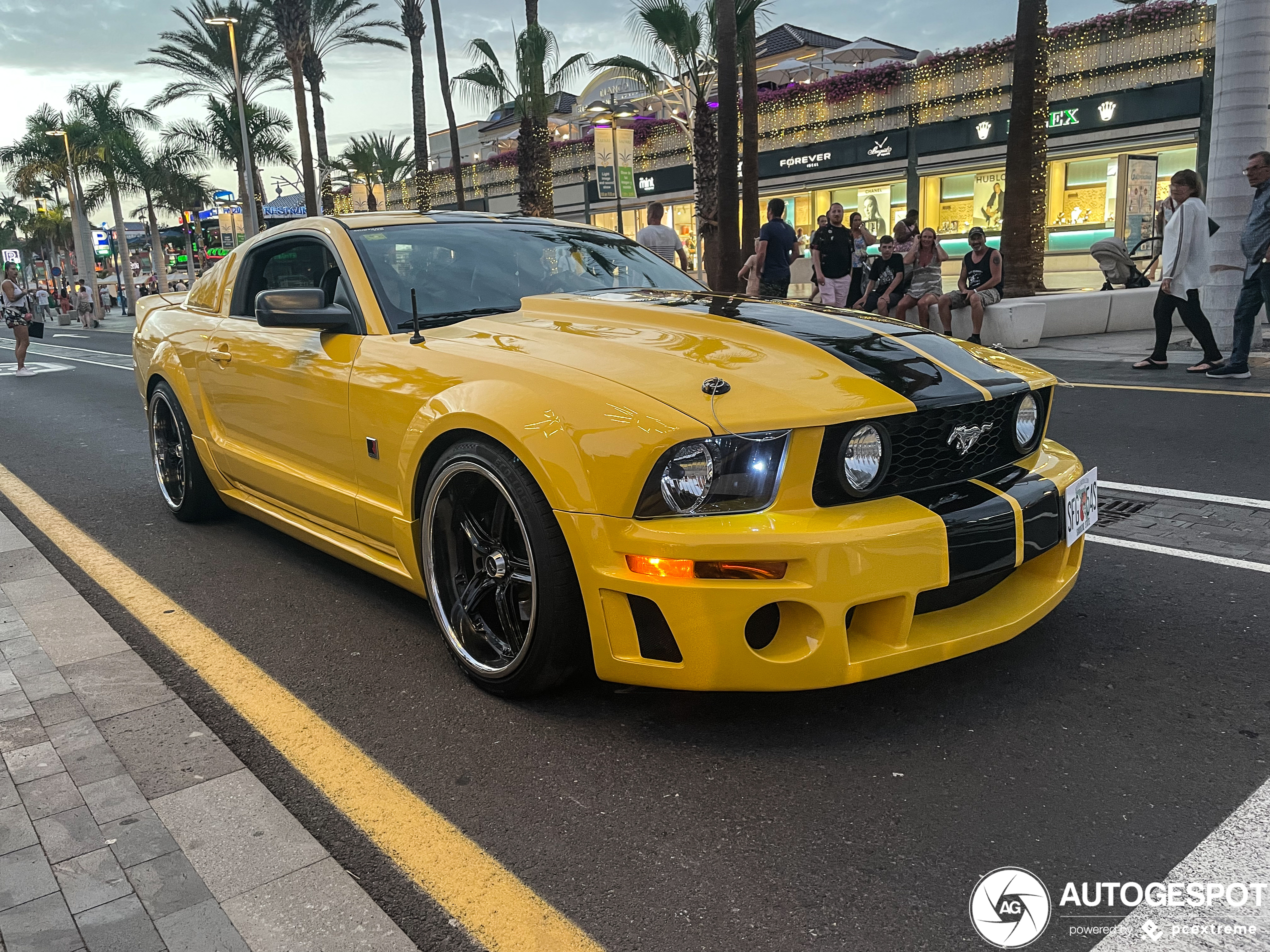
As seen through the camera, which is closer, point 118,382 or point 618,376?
point 618,376

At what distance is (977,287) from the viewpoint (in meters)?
11.9

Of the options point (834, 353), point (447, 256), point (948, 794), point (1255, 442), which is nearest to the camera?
point (948, 794)

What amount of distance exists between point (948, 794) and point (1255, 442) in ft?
15.5

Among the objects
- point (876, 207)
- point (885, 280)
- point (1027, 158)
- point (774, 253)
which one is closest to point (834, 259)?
point (885, 280)

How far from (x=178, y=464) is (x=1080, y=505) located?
4.36m

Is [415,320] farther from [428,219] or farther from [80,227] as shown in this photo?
[80,227]

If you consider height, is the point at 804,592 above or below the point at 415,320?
below

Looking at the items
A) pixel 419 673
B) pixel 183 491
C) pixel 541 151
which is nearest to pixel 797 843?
pixel 419 673

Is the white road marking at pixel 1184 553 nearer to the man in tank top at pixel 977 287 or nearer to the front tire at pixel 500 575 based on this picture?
the front tire at pixel 500 575

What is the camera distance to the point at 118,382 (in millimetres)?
13406

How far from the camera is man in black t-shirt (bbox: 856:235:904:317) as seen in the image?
39.4 feet

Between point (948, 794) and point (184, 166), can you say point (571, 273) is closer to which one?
point (948, 794)

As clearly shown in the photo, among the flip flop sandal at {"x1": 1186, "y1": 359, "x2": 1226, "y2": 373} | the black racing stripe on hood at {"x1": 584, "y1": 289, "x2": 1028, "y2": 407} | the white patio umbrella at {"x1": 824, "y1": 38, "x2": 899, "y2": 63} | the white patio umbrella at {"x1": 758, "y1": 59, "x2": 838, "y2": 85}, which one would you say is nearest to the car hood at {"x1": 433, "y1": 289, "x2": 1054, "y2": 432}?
the black racing stripe on hood at {"x1": 584, "y1": 289, "x2": 1028, "y2": 407}

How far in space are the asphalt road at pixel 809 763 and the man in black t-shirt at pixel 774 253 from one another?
8374 millimetres
